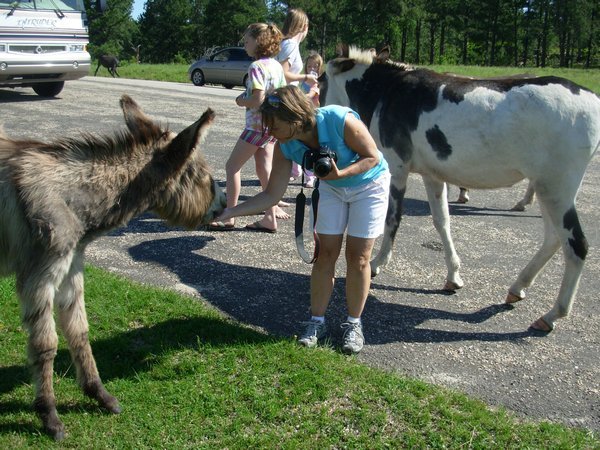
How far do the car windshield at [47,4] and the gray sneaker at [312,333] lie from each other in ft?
39.8

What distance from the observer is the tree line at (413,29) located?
6197cm

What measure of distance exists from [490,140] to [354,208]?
1.46 meters

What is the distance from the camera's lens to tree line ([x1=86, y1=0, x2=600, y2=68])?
62.0 m

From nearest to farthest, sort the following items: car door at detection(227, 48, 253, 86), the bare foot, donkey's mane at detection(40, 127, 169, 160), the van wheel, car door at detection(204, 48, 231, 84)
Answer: donkey's mane at detection(40, 127, 169, 160), the bare foot, the van wheel, car door at detection(227, 48, 253, 86), car door at detection(204, 48, 231, 84)

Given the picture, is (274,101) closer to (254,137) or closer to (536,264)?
(254,137)

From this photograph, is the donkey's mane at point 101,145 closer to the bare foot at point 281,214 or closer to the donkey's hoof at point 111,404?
the donkey's hoof at point 111,404

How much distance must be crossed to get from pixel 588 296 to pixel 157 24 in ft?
270

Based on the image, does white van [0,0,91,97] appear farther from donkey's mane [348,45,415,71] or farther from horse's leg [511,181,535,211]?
horse's leg [511,181,535,211]

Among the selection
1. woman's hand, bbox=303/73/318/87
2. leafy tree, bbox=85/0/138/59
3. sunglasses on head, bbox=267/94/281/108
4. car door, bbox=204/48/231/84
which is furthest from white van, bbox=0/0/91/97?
leafy tree, bbox=85/0/138/59

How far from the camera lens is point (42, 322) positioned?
330cm

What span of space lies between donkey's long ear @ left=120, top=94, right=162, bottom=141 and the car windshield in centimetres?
1157

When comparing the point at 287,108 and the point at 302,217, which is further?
the point at 302,217

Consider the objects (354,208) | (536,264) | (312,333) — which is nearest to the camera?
(354,208)

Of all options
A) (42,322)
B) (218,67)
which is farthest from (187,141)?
(218,67)
